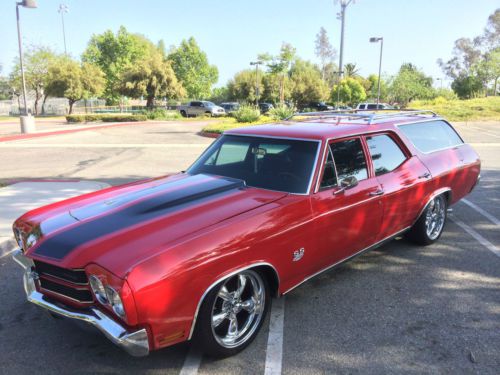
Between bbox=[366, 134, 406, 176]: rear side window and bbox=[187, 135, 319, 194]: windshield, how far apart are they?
85 centimetres

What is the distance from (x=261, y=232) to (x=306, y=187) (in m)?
0.74

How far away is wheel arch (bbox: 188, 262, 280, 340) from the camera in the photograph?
2.71 meters

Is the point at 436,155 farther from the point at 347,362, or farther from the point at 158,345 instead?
the point at 158,345

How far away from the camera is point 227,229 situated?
2.91m

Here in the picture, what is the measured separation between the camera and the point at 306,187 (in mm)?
3574

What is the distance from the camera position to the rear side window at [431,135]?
5.06m

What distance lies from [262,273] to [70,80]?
48.2 m

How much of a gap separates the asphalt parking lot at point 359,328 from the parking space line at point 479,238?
1 centimetres

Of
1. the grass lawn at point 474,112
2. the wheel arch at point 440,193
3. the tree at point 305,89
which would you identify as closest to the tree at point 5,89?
the tree at point 305,89

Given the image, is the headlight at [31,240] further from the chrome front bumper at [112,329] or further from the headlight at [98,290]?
the headlight at [98,290]

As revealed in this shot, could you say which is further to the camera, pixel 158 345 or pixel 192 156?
pixel 192 156

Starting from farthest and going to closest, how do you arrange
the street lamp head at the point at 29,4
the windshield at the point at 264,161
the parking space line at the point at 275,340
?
the street lamp head at the point at 29,4
the windshield at the point at 264,161
the parking space line at the point at 275,340

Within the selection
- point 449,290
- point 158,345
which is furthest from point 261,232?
point 449,290

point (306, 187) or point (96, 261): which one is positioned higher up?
point (306, 187)
